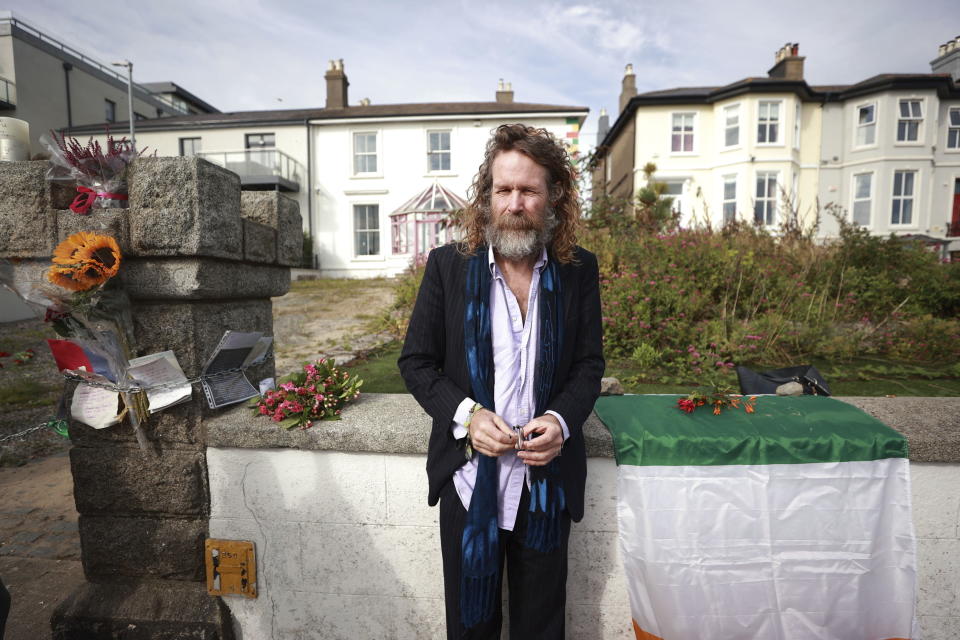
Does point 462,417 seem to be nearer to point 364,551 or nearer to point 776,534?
point 364,551

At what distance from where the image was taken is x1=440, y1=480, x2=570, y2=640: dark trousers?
5.05 feet

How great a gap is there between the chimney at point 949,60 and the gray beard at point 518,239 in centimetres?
2745

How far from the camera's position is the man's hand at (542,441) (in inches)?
54.7

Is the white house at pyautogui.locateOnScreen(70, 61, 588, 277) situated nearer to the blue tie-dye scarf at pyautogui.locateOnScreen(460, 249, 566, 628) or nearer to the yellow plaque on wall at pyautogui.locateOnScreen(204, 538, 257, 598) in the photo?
the yellow plaque on wall at pyautogui.locateOnScreen(204, 538, 257, 598)

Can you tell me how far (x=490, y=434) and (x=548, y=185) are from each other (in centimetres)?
89

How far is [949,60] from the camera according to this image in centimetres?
1978

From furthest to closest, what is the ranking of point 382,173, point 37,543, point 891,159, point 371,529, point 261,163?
point 382,173
point 261,163
point 891,159
point 37,543
point 371,529

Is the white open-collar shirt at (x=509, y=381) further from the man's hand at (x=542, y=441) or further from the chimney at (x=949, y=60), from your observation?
the chimney at (x=949, y=60)

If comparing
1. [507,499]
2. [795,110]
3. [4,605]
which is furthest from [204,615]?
[795,110]

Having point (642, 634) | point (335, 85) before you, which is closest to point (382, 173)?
point (335, 85)

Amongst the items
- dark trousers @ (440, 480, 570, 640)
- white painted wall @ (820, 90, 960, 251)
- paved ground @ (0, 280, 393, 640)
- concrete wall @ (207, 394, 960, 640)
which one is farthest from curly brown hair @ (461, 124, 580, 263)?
white painted wall @ (820, 90, 960, 251)

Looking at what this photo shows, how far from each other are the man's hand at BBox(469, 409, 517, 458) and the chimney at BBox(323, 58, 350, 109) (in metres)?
23.0

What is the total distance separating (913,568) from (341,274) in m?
18.9

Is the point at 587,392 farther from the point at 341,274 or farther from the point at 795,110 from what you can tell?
the point at 795,110
